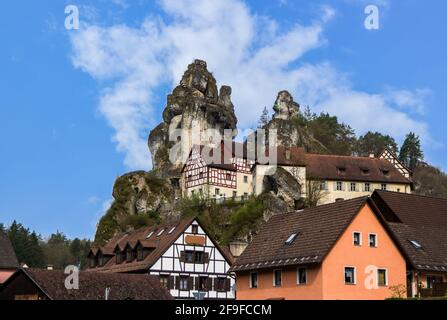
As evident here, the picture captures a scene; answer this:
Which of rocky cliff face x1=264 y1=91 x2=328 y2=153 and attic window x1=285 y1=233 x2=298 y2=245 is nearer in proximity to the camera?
attic window x1=285 y1=233 x2=298 y2=245

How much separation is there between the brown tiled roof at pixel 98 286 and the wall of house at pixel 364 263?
37.3ft

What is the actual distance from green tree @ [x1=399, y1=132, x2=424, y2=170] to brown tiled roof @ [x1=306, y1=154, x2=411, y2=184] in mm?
37571

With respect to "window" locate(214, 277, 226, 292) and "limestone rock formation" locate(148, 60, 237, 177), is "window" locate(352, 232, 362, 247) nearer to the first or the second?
"window" locate(214, 277, 226, 292)

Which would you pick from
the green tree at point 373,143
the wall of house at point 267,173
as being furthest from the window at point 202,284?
the green tree at point 373,143

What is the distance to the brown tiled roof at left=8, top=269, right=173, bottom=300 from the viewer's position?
4206cm

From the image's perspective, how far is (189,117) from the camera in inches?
4409

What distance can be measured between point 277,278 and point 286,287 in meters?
1.16

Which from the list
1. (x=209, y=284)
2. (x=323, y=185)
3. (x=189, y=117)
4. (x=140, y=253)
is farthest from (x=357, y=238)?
(x=189, y=117)

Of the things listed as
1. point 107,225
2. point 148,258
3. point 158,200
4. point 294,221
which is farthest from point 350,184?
point 294,221

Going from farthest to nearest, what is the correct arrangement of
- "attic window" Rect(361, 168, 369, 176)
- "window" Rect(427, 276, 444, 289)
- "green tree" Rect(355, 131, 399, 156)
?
"green tree" Rect(355, 131, 399, 156)
"attic window" Rect(361, 168, 369, 176)
"window" Rect(427, 276, 444, 289)

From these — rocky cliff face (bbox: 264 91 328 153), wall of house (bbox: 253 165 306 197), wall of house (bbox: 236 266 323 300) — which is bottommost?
wall of house (bbox: 236 266 323 300)

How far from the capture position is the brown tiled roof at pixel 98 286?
42.1 m

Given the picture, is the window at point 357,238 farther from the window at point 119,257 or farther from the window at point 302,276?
the window at point 119,257

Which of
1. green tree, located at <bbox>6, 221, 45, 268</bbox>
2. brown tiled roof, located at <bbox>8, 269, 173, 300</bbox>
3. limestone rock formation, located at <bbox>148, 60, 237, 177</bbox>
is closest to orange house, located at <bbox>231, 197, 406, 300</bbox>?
brown tiled roof, located at <bbox>8, 269, 173, 300</bbox>
